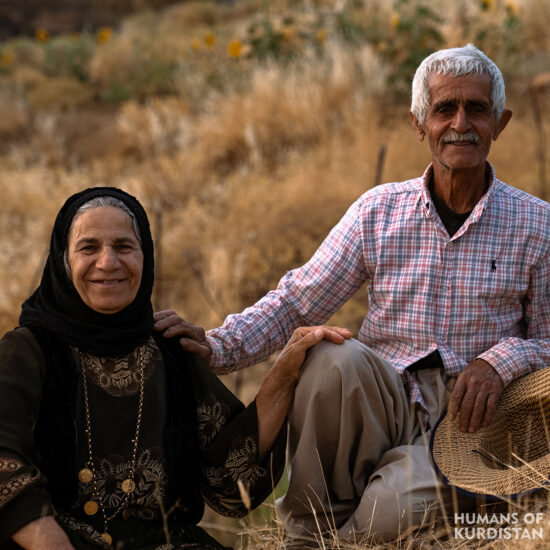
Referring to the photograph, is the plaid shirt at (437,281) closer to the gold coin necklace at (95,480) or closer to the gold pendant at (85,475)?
the gold coin necklace at (95,480)

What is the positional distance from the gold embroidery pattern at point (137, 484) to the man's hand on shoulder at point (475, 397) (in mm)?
1107

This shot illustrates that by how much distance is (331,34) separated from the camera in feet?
36.2

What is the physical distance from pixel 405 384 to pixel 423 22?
310 inches

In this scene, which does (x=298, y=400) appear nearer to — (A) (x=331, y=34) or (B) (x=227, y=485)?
(B) (x=227, y=485)

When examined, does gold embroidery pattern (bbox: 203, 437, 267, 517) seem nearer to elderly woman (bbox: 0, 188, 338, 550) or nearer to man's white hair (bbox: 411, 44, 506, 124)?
elderly woman (bbox: 0, 188, 338, 550)

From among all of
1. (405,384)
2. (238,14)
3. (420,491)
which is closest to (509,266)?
(405,384)

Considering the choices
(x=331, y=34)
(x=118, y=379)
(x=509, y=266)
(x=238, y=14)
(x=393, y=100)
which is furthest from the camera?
(x=238, y=14)

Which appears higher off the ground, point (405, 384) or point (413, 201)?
point (413, 201)

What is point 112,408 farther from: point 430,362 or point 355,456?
point 430,362

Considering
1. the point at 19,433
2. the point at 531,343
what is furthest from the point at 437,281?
the point at 19,433

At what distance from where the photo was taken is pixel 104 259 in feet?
8.60

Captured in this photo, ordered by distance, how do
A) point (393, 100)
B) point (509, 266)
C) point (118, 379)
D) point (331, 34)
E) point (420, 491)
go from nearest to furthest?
point (118, 379), point (420, 491), point (509, 266), point (393, 100), point (331, 34)

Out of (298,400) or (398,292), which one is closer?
(298,400)

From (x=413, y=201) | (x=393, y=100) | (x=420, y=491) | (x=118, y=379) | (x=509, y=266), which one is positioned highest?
(x=393, y=100)
